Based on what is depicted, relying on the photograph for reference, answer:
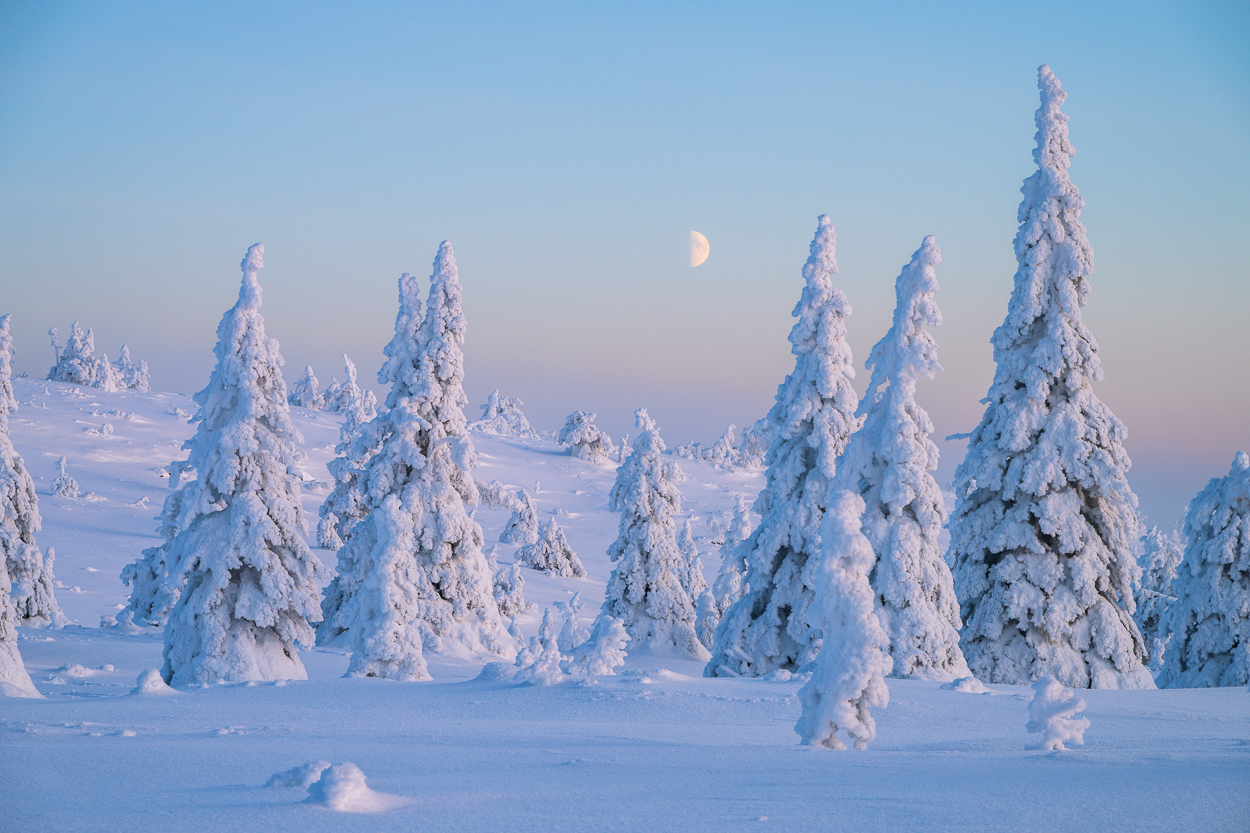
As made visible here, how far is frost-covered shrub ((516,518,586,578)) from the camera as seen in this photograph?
57500 millimetres

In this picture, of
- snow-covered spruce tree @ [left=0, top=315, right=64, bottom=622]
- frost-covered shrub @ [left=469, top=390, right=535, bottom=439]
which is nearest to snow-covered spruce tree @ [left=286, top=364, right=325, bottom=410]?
frost-covered shrub @ [left=469, top=390, right=535, bottom=439]

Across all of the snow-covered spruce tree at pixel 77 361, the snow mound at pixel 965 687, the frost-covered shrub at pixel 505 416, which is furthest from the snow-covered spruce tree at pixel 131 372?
the snow mound at pixel 965 687

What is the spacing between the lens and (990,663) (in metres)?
20.8

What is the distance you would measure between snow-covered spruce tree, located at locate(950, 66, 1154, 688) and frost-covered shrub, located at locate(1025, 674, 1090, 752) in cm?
1256

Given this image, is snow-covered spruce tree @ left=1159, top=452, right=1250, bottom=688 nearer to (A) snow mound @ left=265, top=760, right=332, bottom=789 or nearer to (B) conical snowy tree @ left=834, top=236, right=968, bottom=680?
(B) conical snowy tree @ left=834, top=236, right=968, bottom=680

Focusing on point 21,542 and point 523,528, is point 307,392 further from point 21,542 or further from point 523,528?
point 21,542

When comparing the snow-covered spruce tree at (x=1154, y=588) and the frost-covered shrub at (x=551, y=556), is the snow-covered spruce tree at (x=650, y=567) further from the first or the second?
the frost-covered shrub at (x=551, y=556)

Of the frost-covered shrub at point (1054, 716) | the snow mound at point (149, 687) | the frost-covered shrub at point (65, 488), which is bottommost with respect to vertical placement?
the frost-covered shrub at point (65, 488)

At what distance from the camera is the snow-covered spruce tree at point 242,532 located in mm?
20062

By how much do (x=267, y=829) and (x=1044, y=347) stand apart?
A: 62.8ft

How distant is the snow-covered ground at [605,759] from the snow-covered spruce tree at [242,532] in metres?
2.41

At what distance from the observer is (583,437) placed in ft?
341

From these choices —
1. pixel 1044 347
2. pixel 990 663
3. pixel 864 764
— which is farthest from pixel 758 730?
pixel 1044 347

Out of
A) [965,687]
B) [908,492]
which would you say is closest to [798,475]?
[908,492]
